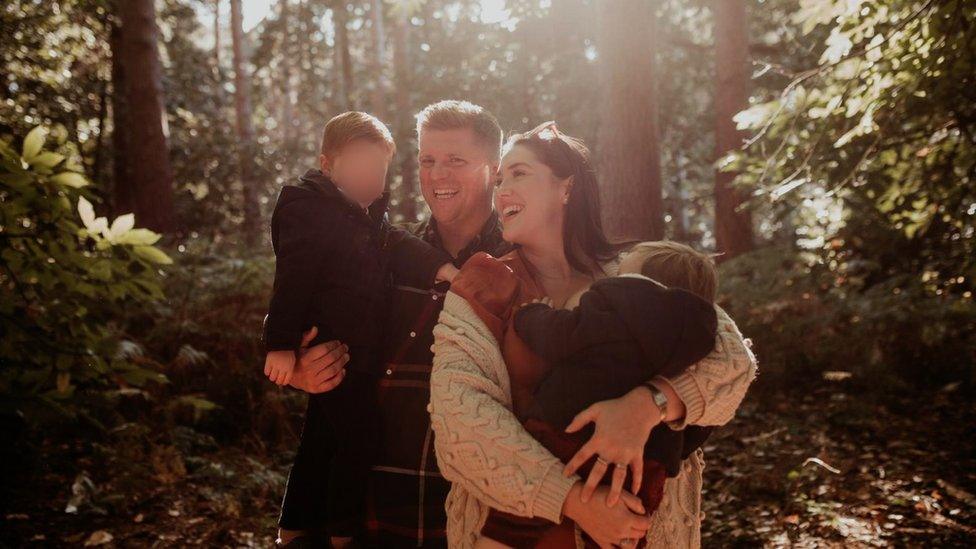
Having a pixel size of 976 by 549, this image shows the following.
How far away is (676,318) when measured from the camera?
186 cm

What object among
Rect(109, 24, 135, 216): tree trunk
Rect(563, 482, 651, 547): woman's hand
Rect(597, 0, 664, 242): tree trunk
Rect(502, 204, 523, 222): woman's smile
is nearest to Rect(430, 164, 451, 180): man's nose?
Rect(502, 204, 523, 222): woman's smile

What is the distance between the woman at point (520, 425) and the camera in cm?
179

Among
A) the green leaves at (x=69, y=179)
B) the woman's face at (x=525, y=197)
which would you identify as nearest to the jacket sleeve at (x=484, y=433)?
the woman's face at (x=525, y=197)

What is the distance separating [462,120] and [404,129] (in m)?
12.1

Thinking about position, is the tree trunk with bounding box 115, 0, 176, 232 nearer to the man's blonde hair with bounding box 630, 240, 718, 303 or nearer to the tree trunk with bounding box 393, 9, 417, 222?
the tree trunk with bounding box 393, 9, 417, 222

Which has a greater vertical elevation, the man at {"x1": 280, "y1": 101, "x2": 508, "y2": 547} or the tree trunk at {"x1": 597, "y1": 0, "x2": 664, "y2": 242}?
the tree trunk at {"x1": 597, "y1": 0, "x2": 664, "y2": 242}

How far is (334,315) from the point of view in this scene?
2439mm

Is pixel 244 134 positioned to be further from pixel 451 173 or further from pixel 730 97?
pixel 451 173

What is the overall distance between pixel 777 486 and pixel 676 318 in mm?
3944

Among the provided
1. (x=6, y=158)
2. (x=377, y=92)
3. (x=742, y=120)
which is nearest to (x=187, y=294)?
(x=6, y=158)

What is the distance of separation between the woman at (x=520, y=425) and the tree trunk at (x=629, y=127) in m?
3.23

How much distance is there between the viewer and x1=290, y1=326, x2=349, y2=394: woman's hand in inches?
92.9

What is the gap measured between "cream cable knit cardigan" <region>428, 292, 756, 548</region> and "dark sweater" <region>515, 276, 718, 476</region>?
0.08 meters

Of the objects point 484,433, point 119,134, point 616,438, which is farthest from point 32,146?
point 119,134
